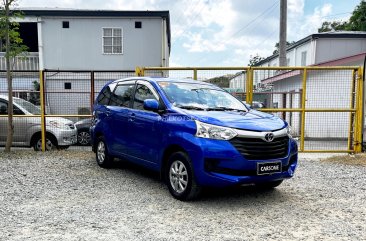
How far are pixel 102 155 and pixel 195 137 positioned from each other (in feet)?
Answer: 9.91

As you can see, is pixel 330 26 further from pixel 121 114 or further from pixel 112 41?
pixel 121 114

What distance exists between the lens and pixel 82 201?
15.7 ft

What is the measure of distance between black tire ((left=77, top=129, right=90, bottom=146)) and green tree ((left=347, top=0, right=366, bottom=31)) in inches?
1353

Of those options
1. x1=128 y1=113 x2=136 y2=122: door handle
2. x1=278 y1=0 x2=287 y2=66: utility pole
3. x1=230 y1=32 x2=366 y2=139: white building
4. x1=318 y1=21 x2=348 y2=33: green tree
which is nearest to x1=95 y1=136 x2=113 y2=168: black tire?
x1=128 y1=113 x2=136 y2=122: door handle

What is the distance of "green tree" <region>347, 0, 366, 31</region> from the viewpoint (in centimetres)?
3484

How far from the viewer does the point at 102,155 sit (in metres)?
6.82

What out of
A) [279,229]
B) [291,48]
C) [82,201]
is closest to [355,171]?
[279,229]

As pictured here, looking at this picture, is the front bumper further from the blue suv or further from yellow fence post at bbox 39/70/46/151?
yellow fence post at bbox 39/70/46/151

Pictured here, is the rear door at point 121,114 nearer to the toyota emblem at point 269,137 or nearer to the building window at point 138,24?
the toyota emblem at point 269,137

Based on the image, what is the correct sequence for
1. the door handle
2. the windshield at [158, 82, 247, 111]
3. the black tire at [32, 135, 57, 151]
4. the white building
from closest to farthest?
the windshield at [158, 82, 247, 111] < the door handle < the black tire at [32, 135, 57, 151] < the white building

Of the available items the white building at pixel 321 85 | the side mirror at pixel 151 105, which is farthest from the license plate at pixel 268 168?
the white building at pixel 321 85

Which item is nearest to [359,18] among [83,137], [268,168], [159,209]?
[83,137]

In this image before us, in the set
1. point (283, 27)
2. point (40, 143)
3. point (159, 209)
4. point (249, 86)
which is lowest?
point (159, 209)

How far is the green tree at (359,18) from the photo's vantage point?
34.8 meters
